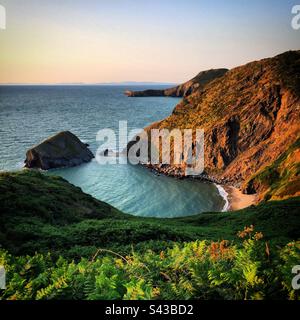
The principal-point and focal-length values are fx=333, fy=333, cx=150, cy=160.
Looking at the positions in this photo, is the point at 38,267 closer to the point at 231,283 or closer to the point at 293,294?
the point at 231,283

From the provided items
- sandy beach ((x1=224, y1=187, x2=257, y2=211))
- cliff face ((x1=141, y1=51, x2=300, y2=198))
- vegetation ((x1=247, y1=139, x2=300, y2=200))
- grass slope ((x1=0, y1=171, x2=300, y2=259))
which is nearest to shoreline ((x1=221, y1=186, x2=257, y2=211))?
sandy beach ((x1=224, y1=187, x2=257, y2=211))

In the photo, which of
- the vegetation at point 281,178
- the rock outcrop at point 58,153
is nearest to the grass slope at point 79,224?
the vegetation at point 281,178

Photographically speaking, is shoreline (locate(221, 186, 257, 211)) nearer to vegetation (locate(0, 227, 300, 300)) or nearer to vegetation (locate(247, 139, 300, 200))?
vegetation (locate(247, 139, 300, 200))

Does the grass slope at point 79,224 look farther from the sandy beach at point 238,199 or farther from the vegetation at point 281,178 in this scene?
the sandy beach at point 238,199

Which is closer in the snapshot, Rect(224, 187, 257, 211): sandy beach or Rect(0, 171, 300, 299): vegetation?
Rect(0, 171, 300, 299): vegetation

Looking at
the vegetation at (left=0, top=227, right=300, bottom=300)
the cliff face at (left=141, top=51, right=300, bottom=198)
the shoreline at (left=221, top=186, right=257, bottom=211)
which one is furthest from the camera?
the cliff face at (left=141, top=51, right=300, bottom=198)

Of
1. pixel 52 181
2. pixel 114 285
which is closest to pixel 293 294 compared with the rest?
pixel 114 285
